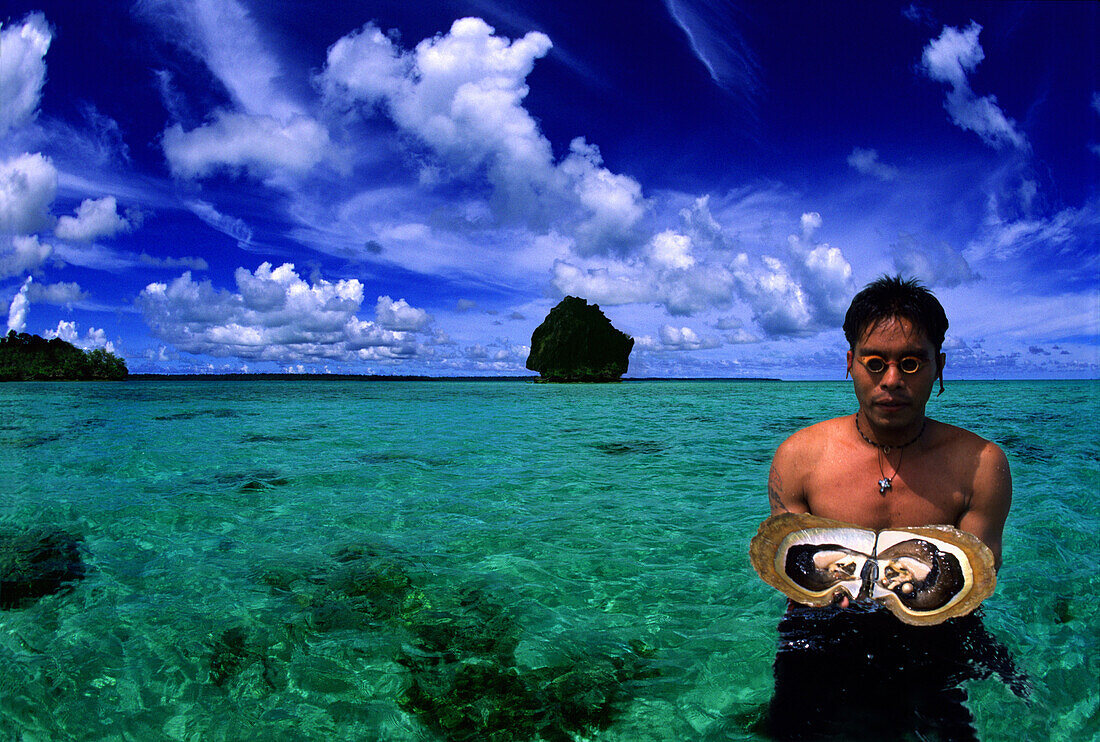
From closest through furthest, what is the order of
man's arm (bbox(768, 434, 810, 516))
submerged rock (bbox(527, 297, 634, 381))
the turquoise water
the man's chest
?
the man's chest
man's arm (bbox(768, 434, 810, 516))
the turquoise water
submerged rock (bbox(527, 297, 634, 381))

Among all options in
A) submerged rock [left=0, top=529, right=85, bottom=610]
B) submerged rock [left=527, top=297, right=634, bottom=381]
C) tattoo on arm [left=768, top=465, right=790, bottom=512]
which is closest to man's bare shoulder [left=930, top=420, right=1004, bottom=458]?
tattoo on arm [left=768, top=465, right=790, bottom=512]

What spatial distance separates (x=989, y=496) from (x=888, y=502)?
440 millimetres

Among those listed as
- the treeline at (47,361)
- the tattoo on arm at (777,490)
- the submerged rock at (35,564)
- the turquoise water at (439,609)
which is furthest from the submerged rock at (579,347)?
the tattoo on arm at (777,490)

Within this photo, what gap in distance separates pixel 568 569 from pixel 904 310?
14.1ft

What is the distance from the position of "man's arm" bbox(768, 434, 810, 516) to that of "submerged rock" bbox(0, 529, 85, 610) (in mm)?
6536

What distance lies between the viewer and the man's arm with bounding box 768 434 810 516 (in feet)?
10.1

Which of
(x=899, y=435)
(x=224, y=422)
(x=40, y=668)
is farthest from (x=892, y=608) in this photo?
(x=224, y=422)

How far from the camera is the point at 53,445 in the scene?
15570 mm

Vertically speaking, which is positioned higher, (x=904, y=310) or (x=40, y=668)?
(x=904, y=310)

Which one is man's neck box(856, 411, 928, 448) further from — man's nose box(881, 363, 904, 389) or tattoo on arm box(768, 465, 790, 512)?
tattoo on arm box(768, 465, 790, 512)

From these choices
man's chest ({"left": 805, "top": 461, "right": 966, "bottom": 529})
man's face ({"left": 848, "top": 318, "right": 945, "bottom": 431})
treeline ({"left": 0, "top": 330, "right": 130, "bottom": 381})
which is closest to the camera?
man's face ({"left": 848, "top": 318, "right": 945, "bottom": 431})

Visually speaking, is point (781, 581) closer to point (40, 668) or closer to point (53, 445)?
point (40, 668)

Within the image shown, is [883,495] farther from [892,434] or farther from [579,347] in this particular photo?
[579,347]

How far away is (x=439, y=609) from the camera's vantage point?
4.75 meters
